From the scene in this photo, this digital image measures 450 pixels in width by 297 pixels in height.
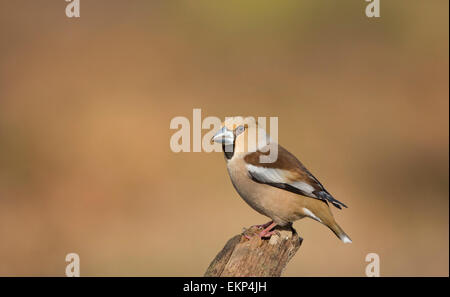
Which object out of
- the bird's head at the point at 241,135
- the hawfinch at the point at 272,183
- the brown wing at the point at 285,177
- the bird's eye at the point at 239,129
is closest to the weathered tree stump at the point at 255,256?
the hawfinch at the point at 272,183

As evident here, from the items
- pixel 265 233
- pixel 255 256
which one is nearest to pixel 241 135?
pixel 265 233

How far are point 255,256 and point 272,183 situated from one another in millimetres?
779

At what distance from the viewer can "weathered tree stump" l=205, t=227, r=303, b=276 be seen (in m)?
4.61

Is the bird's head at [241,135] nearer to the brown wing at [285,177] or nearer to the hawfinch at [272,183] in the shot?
the hawfinch at [272,183]

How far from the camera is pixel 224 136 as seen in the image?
17.4ft

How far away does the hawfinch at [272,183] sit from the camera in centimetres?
527

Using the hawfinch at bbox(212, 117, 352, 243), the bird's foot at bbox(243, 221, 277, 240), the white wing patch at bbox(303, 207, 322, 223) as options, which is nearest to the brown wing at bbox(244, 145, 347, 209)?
the hawfinch at bbox(212, 117, 352, 243)

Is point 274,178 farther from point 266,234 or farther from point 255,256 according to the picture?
point 255,256

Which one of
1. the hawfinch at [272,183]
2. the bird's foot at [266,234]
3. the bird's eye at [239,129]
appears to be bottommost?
the bird's foot at [266,234]

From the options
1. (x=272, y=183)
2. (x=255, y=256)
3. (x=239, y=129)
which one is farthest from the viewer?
(x=239, y=129)

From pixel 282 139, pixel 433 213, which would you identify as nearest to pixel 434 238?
pixel 433 213

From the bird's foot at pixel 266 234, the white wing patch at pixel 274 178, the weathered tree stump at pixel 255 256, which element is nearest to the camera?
the weathered tree stump at pixel 255 256

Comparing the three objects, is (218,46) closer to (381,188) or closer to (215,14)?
(215,14)

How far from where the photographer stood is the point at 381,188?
12.0m
